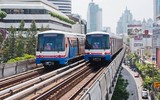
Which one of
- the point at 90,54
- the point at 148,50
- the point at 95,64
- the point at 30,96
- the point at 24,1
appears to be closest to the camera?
the point at 30,96

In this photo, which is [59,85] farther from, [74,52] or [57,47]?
[74,52]

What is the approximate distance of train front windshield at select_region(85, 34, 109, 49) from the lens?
102 feet

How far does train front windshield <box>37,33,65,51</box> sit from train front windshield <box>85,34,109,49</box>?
4.93 m

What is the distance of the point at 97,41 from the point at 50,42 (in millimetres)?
5622

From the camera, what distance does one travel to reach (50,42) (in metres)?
26.7

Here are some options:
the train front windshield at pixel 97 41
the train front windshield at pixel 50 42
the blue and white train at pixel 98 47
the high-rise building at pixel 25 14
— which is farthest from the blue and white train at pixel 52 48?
the high-rise building at pixel 25 14

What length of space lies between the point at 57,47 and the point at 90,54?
16.3 feet

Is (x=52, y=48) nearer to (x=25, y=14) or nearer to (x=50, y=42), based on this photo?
(x=50, y=42)

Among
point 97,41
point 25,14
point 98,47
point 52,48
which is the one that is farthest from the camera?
point 25,14

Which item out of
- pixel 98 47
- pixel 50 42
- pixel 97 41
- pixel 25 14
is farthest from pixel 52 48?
pixel 25 14

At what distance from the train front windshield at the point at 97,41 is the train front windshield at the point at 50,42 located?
4.93 m

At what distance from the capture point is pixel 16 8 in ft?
290

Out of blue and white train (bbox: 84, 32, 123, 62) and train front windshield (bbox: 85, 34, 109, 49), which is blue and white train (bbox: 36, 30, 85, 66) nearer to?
blue and white train (bbox: 84, 32, 123, 62)

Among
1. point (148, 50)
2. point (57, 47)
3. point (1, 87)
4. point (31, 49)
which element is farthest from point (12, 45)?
point (148, 50)
